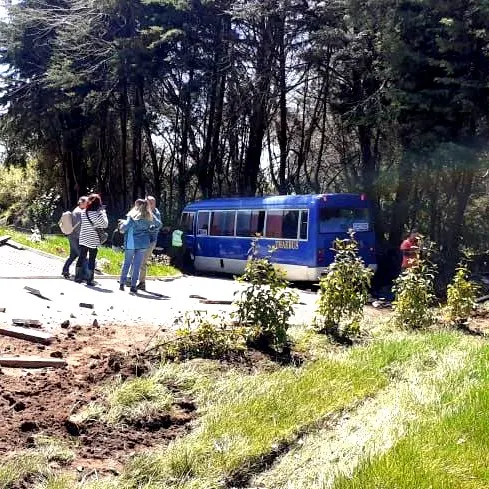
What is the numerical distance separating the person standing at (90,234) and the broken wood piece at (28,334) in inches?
209

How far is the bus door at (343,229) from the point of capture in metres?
16.2

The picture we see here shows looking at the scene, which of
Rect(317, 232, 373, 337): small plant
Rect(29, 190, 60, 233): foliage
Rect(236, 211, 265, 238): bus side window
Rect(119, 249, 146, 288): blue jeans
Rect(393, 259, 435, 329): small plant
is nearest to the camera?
Rect(317, 232, 373, 337): small plant

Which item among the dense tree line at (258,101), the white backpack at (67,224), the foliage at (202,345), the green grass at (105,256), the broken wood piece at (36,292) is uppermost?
the dense tree line at (258,101)

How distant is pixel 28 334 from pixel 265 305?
8.09ft

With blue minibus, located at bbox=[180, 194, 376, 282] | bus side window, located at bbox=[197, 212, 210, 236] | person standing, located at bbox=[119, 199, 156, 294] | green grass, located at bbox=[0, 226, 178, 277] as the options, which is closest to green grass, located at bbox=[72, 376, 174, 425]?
person standing, located at bbox=[119, 199, 156, 294]

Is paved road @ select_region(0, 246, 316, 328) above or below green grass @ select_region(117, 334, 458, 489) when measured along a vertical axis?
below

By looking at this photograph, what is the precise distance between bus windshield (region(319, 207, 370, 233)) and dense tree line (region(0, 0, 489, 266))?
199 centimetres

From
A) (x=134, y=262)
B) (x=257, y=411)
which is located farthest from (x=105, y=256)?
(x=257, y=411)

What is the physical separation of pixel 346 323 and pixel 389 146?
1299 cm

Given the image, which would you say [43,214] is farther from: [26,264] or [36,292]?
[36,292]

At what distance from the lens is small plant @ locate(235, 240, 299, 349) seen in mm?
6961

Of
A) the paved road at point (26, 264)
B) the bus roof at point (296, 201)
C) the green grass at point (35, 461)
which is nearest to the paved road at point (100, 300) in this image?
the paved road at point (26, 264)

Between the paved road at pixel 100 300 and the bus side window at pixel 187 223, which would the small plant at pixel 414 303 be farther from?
the bus side window at pixel 187 223

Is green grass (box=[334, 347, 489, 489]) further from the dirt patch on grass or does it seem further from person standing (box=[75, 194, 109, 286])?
person standing (box=[75, 194, 109, 286])
